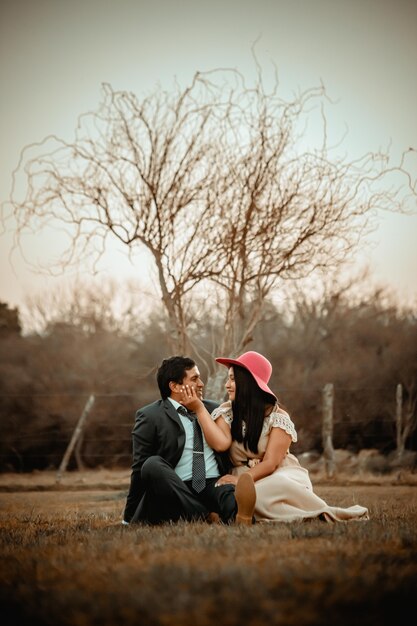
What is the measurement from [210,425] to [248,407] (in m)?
0.32

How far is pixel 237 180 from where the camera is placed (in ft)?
31.8

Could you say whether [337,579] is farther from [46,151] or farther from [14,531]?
[46,151]

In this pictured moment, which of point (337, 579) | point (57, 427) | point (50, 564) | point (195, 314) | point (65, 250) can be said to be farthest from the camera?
point (57, 427)

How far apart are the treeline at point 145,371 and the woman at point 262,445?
867cm

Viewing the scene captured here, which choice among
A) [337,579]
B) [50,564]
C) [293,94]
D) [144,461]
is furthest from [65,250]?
[337,579]

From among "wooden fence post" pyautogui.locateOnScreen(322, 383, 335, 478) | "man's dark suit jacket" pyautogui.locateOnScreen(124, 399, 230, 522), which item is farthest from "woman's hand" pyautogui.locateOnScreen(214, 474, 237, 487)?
"wooden fence post" pyautogui.locateOnScreen(322, 383, 335, 478)

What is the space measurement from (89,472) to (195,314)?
718 cm

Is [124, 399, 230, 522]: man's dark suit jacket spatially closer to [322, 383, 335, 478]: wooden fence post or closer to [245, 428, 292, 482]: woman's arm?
[245, 428, 292, 482]: woman's arm

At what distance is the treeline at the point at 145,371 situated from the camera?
17547mm

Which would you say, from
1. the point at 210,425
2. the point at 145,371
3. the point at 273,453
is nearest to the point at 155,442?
the point at 210,425

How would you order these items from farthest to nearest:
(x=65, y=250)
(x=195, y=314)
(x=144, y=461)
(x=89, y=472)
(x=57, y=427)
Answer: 1. (x=57, y=427)
2. (x=89, y=472)
3. (x=195, y=314)
4. (x=65, y=250)
5. (x=144, y=461)

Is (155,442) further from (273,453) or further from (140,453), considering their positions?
(273,453)

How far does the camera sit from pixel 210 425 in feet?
18.9

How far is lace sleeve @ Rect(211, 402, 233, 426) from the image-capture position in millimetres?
5906
